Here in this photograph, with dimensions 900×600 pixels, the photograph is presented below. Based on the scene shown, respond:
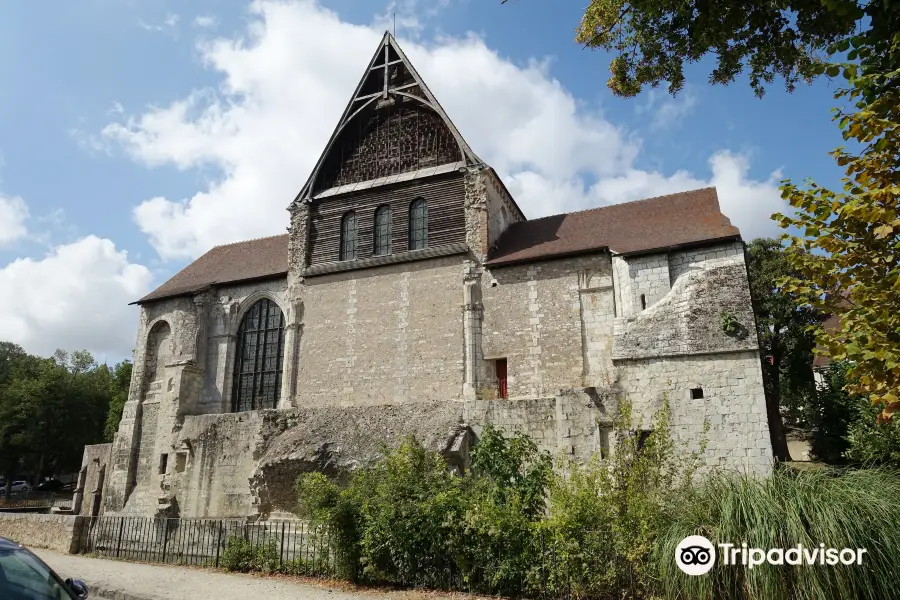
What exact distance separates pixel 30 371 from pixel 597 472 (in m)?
46.4

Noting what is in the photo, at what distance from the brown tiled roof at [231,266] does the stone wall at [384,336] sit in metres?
2.86

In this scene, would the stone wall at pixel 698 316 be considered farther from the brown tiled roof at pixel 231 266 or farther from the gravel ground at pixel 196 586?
the brown tiled roof at pixel 231 266

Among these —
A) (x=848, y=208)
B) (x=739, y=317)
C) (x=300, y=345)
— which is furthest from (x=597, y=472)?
(x=300, y=345)

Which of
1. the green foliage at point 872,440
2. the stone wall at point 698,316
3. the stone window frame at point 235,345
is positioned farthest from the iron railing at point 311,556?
the green foliage at point 872,440

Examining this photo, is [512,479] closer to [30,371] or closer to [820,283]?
[820,283]

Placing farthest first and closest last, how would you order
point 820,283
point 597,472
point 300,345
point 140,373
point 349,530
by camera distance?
point 140,373 → point 300,345 → point 349,530 → point 597,472 → point 820,283

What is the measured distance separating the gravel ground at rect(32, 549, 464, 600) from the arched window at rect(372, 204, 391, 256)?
10681 millimetres

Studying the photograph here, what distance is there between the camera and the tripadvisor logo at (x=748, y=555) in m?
6.13

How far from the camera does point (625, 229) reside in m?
17.0

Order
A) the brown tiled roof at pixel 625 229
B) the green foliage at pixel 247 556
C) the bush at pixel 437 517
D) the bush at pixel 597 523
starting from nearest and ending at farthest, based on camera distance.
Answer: the bush at pixel 597 523, the bush at pixel 437 517, the green foliage at pixel 247 556, the brown tiled roof at pixel 625 229

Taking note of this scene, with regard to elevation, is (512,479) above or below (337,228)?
below

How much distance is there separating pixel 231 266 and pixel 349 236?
5.84 metres

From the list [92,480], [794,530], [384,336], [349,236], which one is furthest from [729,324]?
[92,480]

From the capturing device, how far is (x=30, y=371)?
1662 inches
